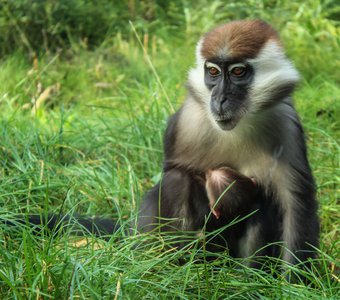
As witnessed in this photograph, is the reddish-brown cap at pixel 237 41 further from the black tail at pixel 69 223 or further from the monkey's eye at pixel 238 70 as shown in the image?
the black tail at pixel 69 223

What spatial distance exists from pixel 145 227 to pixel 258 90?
2.86 ft

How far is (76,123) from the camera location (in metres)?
5.51

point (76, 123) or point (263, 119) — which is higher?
point (263, 119)

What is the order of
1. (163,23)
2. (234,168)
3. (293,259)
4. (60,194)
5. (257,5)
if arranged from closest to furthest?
(293,259), (234,168), (60,194), (257,5), (163,23)

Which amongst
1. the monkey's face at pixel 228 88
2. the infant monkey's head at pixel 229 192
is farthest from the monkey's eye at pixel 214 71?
the infant monkey's head at pixel 229 192

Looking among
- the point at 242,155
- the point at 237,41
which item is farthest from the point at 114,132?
the point at 237,41

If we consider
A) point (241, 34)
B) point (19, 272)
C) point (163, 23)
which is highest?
point (241, 34)

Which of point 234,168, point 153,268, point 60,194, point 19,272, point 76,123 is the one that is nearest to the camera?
point 19,272

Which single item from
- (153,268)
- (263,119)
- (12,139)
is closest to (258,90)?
(263,119)

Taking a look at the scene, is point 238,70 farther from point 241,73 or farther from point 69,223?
point 69,223

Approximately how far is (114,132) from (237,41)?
5.69 feet

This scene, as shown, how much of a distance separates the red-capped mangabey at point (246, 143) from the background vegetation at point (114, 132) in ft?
0.63

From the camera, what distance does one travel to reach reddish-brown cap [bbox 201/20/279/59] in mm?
3691

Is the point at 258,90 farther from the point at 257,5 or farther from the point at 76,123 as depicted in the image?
the point at 257,5
